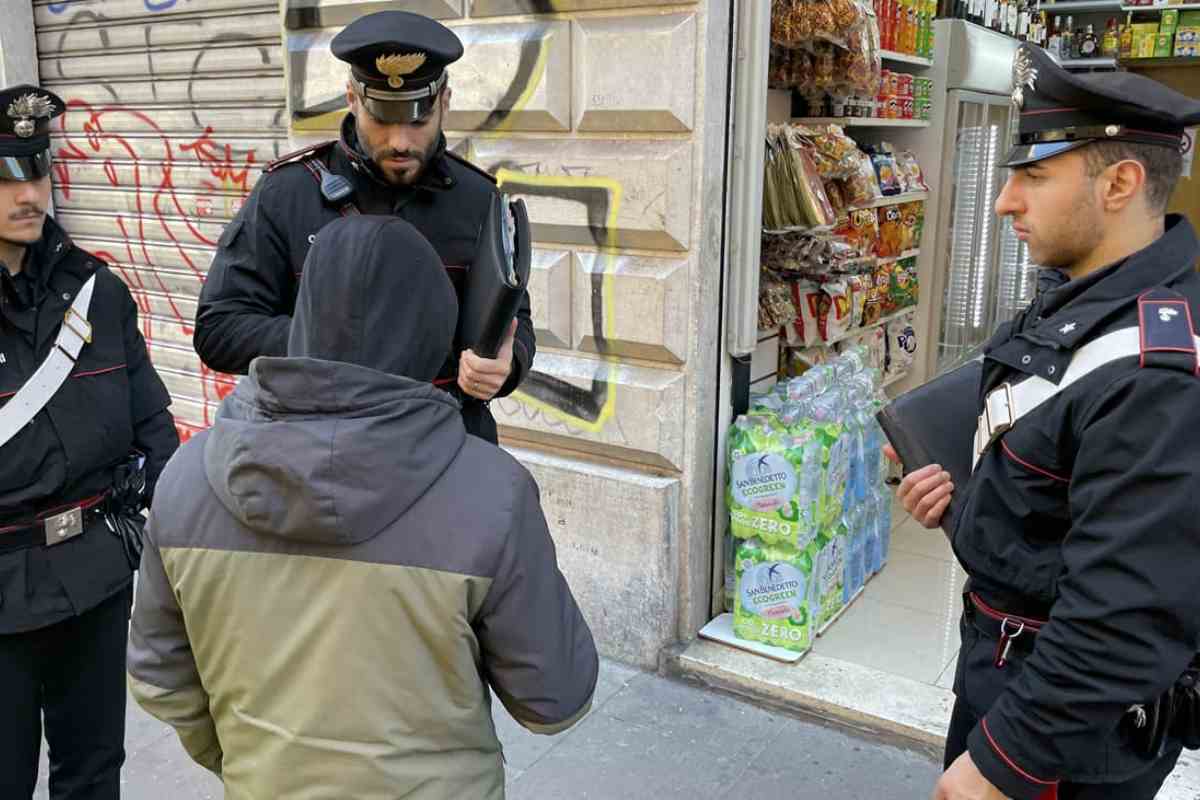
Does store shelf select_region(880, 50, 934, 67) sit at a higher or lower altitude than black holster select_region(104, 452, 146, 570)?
higher

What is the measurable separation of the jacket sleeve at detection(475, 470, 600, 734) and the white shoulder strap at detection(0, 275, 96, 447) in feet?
4.44

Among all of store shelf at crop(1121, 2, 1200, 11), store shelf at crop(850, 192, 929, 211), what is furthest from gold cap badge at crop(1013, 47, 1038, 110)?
store shelf at crop(1121, 2, 1200, 11)

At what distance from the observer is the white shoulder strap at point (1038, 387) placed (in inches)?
61.9

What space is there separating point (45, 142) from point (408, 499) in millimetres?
1568

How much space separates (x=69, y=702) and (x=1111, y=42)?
8.48 m

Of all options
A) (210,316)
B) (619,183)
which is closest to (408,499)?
(210,316)

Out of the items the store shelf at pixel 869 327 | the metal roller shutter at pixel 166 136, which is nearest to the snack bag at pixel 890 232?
the store shelf at pixel 869 327

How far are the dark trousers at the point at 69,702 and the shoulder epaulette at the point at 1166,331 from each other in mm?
2290

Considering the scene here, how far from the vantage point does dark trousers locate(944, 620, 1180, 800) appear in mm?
1748

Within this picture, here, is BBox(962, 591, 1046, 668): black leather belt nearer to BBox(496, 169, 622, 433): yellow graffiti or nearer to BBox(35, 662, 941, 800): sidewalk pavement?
BBox(35, 662, 941, 800): sidewalk pavement

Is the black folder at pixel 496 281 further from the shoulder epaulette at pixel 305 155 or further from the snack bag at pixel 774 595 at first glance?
the snack bag at pixel 774 595

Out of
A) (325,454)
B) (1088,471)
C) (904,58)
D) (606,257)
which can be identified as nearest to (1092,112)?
(1088,471)

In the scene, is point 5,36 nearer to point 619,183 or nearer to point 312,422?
point 619,183

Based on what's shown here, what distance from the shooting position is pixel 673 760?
316 cm
